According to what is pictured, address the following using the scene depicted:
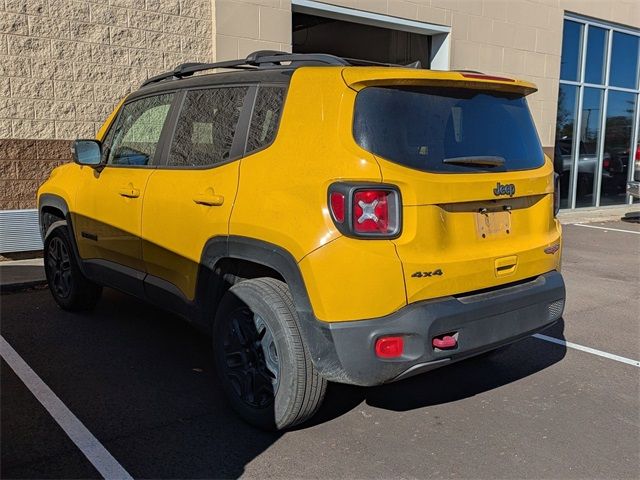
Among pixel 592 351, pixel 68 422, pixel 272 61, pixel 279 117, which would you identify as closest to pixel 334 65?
pixel 279 117

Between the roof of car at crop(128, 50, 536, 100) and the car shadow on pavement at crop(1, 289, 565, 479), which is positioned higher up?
the roof of car at crop(128, 50, 536, 100)

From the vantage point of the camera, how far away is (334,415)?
12.1 feet

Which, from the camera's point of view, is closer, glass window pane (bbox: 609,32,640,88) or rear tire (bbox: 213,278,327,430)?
rear tire (bbox: 213,278,327,430)

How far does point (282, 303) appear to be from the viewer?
127 inches

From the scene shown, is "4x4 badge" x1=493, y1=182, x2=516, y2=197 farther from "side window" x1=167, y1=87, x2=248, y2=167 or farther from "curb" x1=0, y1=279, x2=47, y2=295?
"curb" x1=0, y1=279, x2=47, y2=295

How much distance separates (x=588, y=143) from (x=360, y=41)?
5.79 m

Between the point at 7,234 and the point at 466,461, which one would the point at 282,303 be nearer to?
the point at 466,461

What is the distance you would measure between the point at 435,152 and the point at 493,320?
914 millimetres

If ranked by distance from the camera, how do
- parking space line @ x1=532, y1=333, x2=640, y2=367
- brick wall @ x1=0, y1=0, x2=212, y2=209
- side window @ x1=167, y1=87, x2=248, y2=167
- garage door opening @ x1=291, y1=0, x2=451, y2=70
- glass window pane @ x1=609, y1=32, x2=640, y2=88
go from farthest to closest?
1. glass window pane @ x1=609, y1=32, x2=640, y2=88
2. garage door opening @ x1=291, y1=0, x2=451, y2=70
3. brick wall @ x1=0, y1=0, x2=212, y2=209
4. parking space line @ x1=532, y1=333, x2=640, y2=367
5. side window @ x1=167, y1=87, x2=248, y2=167

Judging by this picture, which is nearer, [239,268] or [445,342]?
[445,342]

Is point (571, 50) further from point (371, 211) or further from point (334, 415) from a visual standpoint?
point (371, 211)

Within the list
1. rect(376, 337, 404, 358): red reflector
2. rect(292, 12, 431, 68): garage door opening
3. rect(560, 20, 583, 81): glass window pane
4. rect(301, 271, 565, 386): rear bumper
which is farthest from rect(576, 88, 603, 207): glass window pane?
rect(376, 337, 404, 358): red reflector

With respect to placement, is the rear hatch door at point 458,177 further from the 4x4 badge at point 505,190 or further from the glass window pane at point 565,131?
the glass window pane at point 565,131

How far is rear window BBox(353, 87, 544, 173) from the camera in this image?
3.06 metres
